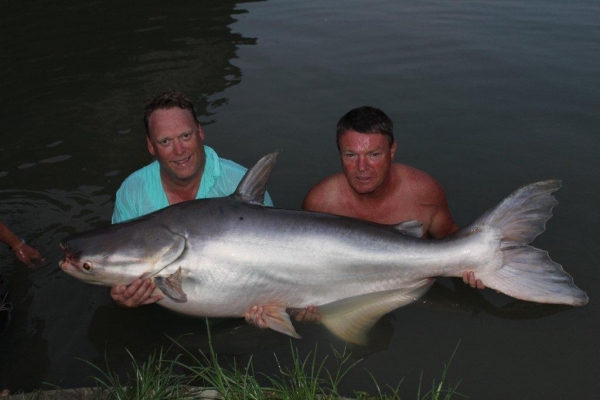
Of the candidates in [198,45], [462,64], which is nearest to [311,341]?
[462,64]

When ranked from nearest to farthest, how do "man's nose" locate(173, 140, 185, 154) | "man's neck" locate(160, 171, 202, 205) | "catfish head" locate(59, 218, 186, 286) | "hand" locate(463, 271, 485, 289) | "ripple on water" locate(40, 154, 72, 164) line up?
"catfish head" locate(59, 218, 186, 286), "hand" locate(463, 271, 485, 289), "man's nose" locate(173, 140, 185, 154), "man's neck" locate(160, 171, 202, 205), "ripple on water" locate(40, 154, 72, 164)


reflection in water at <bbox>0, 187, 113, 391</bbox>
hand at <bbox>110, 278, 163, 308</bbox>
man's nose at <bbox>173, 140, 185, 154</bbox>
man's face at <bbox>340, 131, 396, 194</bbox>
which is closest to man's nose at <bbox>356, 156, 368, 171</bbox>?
man's face at <bbox>340, 131, 396, 194</bbox>

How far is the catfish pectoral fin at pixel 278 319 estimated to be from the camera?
129 inches

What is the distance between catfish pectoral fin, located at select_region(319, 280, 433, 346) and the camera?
350cm

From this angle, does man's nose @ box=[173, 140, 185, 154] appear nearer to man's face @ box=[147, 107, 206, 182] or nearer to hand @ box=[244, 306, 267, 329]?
man's face @ box=[147, 107, 206, 182]

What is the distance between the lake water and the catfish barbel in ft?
1.92

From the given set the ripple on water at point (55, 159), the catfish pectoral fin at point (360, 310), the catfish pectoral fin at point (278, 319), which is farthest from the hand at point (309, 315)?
the ripple on water at point (55, 159)

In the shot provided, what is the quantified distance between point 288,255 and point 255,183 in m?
0.41

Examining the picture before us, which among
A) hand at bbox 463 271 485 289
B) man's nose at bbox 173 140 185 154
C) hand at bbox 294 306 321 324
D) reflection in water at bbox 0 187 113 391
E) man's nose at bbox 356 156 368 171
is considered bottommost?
reflection in water at bbox 0 187 113 391

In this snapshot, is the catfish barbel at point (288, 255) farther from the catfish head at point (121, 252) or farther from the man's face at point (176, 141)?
the man's face at point (176, 141)

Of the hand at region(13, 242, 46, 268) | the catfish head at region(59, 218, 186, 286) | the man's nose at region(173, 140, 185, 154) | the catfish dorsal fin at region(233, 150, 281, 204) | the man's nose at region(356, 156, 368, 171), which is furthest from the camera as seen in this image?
the hand at region(13, 242, 46, 268)

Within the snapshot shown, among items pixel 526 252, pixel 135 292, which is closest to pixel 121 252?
pixel 135 292

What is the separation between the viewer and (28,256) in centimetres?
467

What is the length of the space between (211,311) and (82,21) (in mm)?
8468
